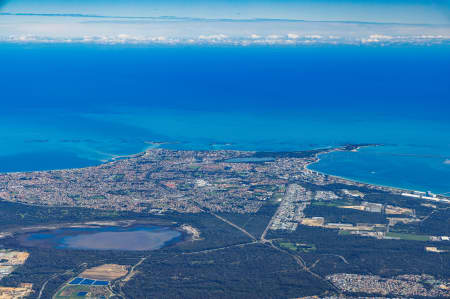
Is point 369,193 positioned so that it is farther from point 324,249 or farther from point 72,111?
point 72,111

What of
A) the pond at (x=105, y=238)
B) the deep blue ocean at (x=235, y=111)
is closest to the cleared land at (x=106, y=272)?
the pond at (x=105, y=238)

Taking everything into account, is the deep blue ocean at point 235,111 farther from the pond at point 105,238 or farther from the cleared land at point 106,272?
the cleared land at point 106,272


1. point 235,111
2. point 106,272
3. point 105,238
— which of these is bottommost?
point 106,272

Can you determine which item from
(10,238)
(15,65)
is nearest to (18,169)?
(10,238)

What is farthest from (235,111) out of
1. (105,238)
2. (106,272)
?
(106,272)

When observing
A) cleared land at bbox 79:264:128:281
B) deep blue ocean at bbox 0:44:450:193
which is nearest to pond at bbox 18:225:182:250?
cleared land at bbox 79:264:128:281

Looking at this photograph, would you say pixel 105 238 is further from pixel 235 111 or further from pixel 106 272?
pixel 235 111

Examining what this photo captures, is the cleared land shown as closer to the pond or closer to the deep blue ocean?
the pond
